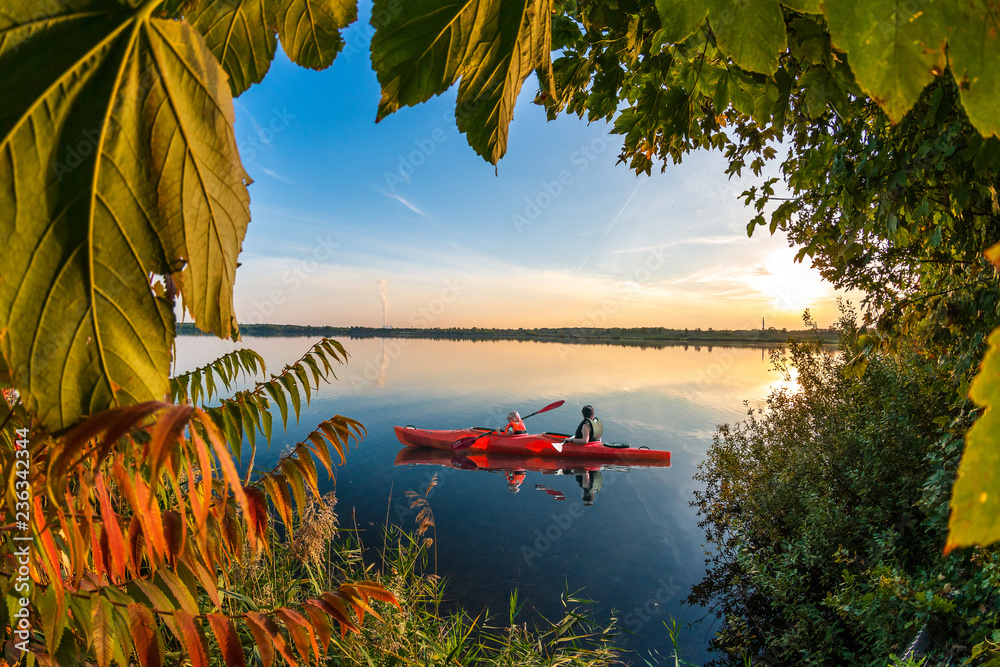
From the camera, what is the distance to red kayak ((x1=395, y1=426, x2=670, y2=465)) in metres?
15.4

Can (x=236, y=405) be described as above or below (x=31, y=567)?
above

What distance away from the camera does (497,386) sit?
34188mm

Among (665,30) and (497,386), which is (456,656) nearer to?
(665,30)

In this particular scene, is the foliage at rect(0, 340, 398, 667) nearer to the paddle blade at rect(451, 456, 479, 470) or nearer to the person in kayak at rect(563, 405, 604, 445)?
the person in kayak at rect(563, 405, 604, 445)

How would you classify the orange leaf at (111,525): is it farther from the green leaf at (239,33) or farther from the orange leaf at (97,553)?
the green leaf at (239,33)

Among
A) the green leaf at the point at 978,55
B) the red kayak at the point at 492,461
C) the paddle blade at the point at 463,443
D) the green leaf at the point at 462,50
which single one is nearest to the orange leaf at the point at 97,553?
the green leaf at the point at 462,50

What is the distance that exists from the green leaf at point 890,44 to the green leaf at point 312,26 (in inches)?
20.5

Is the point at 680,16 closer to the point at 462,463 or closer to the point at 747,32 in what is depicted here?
the point at 747,32

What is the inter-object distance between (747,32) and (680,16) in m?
0.07

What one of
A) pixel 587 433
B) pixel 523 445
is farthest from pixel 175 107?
pixel 523 445

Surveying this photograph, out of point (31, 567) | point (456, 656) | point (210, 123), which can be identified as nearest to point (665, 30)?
point (210, 123)

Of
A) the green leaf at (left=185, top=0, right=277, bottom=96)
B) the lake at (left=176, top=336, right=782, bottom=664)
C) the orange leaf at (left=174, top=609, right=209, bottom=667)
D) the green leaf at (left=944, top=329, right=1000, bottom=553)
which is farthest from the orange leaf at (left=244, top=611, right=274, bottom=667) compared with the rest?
the green leaf at (left=944, top=329, right=1000, bottom=553)

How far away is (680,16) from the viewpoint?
1.58 ft

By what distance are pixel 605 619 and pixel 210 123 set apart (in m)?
9.08
